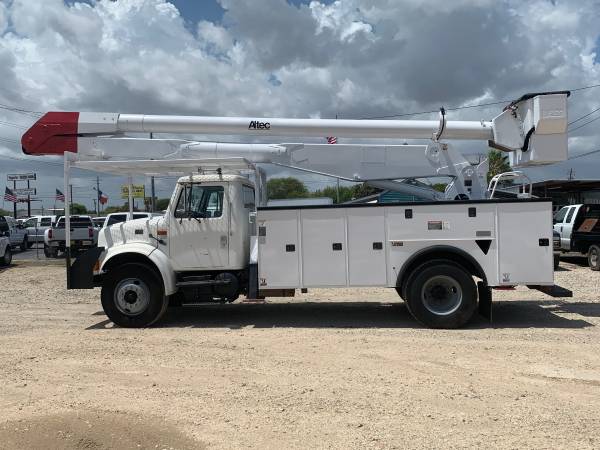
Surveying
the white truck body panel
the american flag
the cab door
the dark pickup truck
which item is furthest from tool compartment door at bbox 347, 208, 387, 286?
the american flag

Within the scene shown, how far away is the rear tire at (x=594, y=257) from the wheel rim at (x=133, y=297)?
13.8 meters

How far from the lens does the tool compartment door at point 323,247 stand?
851 centimetres

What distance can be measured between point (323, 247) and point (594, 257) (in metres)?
11.8

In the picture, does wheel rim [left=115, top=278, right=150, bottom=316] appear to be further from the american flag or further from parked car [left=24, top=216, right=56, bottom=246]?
the american flag

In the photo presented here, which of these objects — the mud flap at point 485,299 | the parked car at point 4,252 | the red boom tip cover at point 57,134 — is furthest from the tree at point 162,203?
the parked car at point 4,252

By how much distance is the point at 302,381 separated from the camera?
18.9 ft

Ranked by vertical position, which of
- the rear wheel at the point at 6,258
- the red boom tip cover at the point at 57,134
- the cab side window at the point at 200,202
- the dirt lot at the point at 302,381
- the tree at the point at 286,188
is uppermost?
the red boom tip cover at the point at 57,134

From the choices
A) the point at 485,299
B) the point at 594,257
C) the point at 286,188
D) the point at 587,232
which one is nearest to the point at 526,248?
the point at 485,299

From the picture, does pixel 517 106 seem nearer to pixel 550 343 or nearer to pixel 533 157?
pixel 533 157

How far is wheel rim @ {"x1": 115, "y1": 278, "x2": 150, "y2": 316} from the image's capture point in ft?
28.4

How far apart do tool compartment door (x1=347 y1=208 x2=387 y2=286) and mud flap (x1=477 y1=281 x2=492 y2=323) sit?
1555 mm

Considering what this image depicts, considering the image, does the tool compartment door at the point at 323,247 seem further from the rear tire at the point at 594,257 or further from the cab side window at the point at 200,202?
the rear tire at the point at 594,257

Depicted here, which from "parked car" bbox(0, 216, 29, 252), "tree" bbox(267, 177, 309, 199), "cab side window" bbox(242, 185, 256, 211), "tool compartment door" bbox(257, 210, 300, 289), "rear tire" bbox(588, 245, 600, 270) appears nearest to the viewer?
"tool compartment door" bbox(257, 210, 300, 289)

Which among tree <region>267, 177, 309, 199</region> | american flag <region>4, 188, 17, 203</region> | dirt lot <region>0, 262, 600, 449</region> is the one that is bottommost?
dirt lot <region>0, 262, 600, 449</region>
